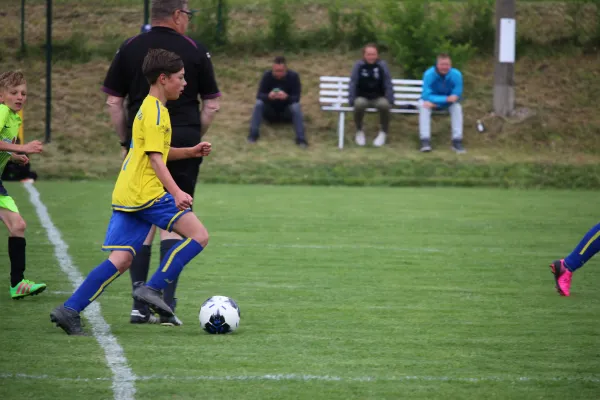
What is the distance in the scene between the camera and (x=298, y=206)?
14359 millimetres

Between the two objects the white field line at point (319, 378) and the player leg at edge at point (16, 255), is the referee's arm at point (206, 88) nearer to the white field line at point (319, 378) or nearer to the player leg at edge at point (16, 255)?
the player leg at edge at point (16, 255)

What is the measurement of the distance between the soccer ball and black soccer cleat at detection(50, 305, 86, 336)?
2.52 ft

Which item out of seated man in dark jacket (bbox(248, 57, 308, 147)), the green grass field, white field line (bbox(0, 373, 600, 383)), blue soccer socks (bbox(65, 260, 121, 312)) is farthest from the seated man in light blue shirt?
white field line (bbox(0, 373, 600, 383))

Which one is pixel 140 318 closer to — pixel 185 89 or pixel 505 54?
pixel 185 89

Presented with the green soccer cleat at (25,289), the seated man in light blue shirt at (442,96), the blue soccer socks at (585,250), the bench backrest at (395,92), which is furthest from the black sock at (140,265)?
the bench backrest at (395,92)

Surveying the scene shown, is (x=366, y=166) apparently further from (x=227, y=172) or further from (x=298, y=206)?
(x=298, y=206)

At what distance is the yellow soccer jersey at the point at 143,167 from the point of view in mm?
6105

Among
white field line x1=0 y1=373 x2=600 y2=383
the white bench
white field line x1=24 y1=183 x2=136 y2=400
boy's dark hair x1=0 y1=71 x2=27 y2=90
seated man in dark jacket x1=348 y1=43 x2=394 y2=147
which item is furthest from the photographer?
the white bench

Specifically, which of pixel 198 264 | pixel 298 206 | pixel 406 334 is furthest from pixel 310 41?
pixel 406 334

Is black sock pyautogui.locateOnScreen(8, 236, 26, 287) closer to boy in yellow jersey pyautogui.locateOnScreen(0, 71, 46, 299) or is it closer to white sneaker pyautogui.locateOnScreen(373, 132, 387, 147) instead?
boy in yellow jersey pyautogui.locateOnScreen(0, 71, 46, 299)

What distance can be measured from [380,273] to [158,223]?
10.7ft

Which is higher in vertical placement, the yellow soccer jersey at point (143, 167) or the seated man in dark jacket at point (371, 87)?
the yellow soccer jersey at point (143, 167)

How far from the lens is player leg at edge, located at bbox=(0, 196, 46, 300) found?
25.1 feet

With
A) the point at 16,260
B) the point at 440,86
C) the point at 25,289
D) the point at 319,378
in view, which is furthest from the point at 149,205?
the point at 440,86
